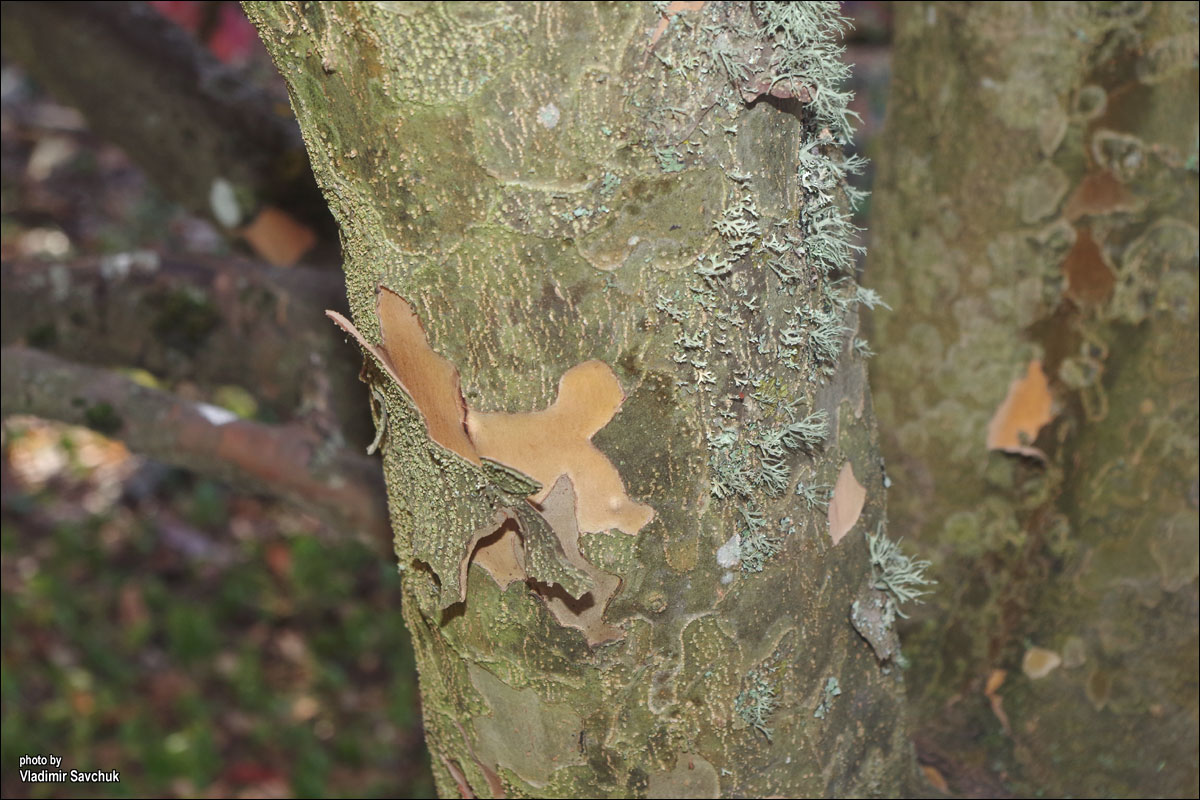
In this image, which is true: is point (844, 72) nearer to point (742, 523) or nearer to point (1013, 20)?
point (742, 523)

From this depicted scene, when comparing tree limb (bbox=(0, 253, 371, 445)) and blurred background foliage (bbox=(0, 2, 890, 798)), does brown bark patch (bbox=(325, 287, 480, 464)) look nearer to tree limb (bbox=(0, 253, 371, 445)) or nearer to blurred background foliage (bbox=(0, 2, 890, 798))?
tree limb (bbox=(0, 253, 371, 445))

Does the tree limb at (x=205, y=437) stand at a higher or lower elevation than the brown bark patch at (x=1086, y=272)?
lower

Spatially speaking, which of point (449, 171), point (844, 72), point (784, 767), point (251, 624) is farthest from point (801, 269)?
point (251, 624)

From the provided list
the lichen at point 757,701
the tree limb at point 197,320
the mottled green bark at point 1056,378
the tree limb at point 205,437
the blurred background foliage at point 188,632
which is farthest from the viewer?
the blurred background foliage at point 188,632

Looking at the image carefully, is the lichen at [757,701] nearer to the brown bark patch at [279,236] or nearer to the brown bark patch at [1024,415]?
A: the brown bark patch at [1024,415]

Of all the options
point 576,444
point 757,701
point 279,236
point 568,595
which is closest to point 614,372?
point 576,444

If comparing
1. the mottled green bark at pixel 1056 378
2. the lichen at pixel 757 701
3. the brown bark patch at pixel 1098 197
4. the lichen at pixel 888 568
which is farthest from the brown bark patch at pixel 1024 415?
the lichen at pixel 757 701
